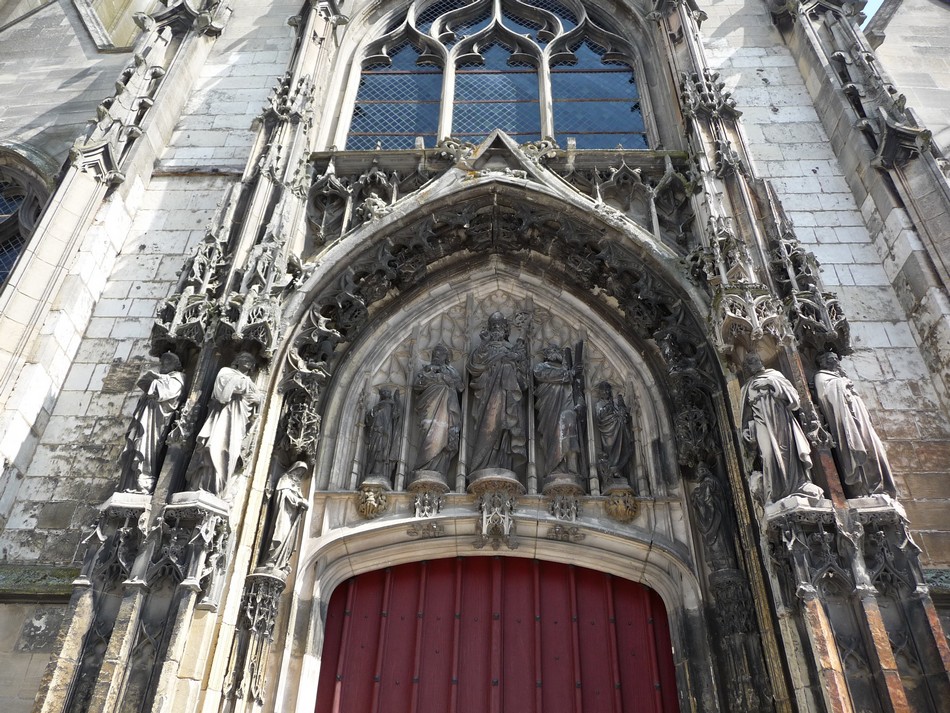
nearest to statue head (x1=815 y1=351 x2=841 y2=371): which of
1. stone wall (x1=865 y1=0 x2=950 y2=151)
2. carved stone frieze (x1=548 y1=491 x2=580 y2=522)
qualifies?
carved stone frieze (x1=548 y1=491 x2=580 y2=522)

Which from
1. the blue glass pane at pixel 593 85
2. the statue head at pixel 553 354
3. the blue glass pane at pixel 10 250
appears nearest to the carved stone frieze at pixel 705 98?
the blue glass pane at pixel 593 85

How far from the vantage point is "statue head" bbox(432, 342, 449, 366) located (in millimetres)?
7926

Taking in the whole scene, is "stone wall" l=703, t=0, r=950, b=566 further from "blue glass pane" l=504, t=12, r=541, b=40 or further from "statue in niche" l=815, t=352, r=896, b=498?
"blue glass pane" l=504, t=12, r=541, b=40

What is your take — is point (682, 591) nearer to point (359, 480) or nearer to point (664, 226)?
point (359, 480)

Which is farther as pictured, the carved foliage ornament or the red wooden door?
the carved foliage ornament

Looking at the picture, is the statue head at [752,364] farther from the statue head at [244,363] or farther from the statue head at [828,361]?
the statue head at [244,363]

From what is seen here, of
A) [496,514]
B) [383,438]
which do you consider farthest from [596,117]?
[496,514]

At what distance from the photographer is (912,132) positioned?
7988 mm

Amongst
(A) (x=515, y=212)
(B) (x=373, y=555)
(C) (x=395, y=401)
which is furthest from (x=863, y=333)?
(B) (x=373, y=555)

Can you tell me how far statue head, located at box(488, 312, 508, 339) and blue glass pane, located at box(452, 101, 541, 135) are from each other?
10.8 ft

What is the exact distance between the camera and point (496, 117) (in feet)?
34.7

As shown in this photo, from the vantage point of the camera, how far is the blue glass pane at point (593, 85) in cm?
1094

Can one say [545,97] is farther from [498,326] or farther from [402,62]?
[498,326]

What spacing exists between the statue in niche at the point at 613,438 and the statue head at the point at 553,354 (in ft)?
1.80
